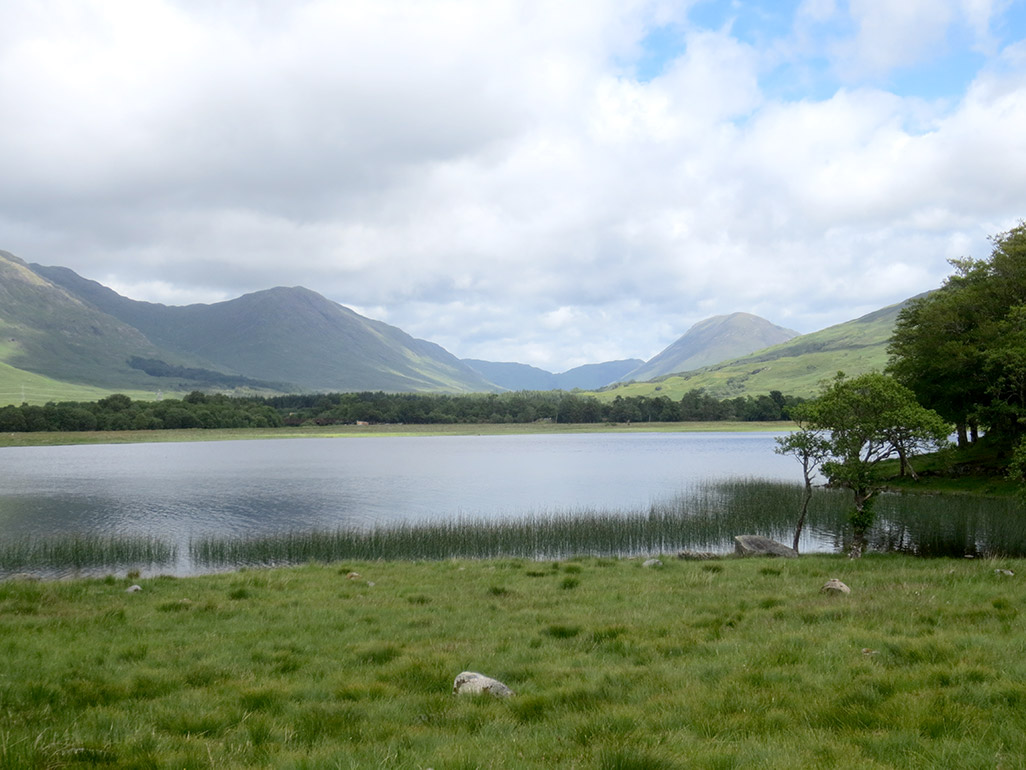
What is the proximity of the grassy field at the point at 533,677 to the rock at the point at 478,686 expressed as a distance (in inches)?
8.4

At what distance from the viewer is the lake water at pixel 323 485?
43750 millimetres

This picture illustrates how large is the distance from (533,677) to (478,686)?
118 centimetres

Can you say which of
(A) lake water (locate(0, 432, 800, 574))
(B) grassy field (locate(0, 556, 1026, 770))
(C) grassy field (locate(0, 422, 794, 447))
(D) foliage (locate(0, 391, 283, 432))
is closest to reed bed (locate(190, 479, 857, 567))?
(A) lake water (locate(0, 432, 800, 574))

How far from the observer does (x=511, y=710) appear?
7.92m

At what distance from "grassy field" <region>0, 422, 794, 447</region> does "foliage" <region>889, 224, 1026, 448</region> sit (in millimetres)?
118282

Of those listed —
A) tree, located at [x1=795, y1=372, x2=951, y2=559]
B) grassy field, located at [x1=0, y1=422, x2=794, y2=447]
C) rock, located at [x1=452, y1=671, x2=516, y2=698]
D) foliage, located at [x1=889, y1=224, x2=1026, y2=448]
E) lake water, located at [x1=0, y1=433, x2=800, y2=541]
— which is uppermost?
foliage, located at [x1=889, y1=224, x2=1026, y2=448]

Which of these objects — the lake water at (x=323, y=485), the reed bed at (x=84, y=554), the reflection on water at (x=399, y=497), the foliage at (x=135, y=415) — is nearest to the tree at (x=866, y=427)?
the reflection on water at (x=399, y=497)

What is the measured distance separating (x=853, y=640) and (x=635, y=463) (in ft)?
247

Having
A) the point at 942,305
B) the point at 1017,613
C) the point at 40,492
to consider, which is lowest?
the point at 40,492

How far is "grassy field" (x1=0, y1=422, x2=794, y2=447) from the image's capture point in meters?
139

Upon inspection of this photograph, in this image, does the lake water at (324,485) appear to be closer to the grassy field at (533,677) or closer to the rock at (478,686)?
the grassy field at (533,677)

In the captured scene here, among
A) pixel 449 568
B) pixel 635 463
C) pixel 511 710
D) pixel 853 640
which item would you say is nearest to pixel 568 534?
pixel 449 568

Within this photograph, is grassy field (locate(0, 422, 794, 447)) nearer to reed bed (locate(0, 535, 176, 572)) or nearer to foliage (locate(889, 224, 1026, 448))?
foliage (locate(889, 224, 1026, 448))

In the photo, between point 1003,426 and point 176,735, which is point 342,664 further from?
point 1003,426
